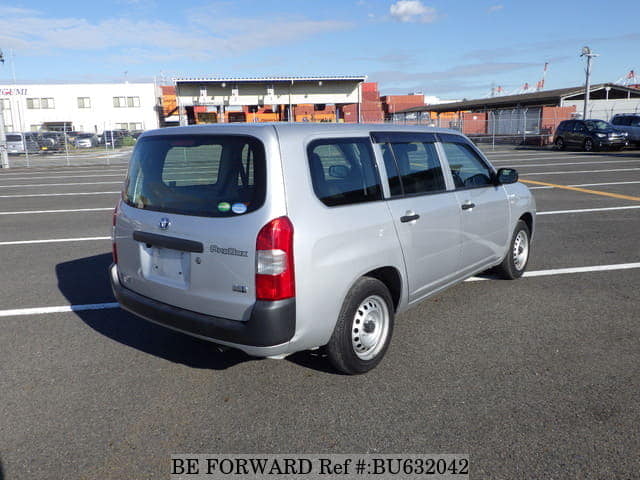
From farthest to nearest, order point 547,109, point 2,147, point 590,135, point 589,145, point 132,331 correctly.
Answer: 1. point 547,109
2. point 589,145
3. point 590,135
4. point 2,147
5. point 132,331

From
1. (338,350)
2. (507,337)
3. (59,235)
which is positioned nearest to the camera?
(338,350)

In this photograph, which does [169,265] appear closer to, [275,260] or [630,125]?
[275,260]

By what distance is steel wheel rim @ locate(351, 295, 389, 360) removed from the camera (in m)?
3.60

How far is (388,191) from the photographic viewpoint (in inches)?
148

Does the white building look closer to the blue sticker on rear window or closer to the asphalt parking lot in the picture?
the asphalt parking lot

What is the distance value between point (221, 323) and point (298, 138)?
47.4 inches

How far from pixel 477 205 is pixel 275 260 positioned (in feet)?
7.94

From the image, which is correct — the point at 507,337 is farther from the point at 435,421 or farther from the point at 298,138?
the point at 298,138

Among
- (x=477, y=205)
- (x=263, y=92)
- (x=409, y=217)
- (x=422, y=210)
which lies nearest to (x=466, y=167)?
(x=477, y=205)

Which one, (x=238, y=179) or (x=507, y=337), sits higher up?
(x=238, y=179)

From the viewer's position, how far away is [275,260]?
299 cm

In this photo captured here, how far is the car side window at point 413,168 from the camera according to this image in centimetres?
388

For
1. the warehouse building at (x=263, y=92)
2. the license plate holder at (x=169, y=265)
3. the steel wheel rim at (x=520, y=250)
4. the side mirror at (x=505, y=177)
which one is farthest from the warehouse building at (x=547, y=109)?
the license plate holder at (x=169, y=265)

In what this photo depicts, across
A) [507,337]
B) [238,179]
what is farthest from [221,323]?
[507,337]
